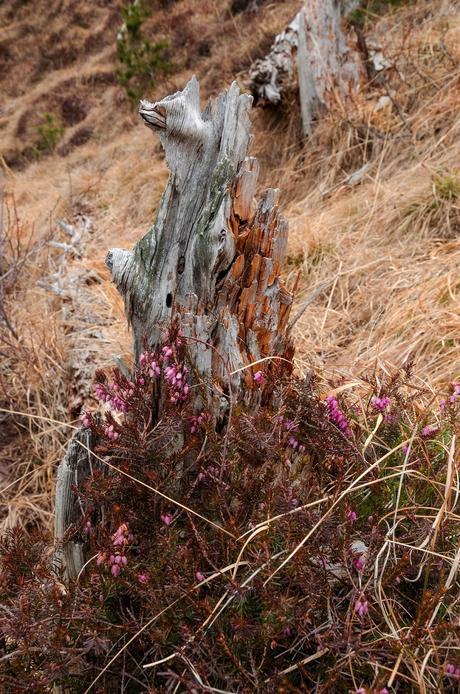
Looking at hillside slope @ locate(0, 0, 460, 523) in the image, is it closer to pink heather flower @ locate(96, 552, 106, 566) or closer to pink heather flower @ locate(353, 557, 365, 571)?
pink heather flower @ locate(96, 552, 106, 566)

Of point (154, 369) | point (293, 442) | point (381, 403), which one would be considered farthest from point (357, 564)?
point (154, 369)

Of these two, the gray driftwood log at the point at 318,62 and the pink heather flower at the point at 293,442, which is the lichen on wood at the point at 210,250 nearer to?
the pink heather flower at the point at 293,442

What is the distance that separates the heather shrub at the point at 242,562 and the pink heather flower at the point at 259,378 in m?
0.07

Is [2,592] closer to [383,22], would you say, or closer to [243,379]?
[243,379]

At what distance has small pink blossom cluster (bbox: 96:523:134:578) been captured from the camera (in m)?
1.57

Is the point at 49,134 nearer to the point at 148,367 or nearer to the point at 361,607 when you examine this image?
the point at 148,367

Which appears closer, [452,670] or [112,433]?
[452,670]

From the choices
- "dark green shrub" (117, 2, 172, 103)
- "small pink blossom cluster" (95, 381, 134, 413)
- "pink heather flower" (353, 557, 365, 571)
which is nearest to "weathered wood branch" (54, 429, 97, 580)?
"small pink blossom cluster" (95, 381, 134, 413)

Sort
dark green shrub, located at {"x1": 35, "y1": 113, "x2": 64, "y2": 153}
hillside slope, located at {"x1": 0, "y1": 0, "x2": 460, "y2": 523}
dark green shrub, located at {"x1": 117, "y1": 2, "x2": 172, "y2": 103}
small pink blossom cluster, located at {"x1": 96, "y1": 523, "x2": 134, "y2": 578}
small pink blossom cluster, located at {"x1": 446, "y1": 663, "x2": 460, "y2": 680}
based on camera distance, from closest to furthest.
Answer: small pink blossom cluster, located at {"x1": 446, "y1": 663, "x2": 460, "y2": 680} < small pink blossom cluster, located at {"x1": 96, "y1": 523, "x2": 134, "y2": 578} < hillside slope, located at {"x1": 0, "y1": 0, "x2": 460, "y2": 523} < dark green shrub, located at {"x1": 117, "y1": 2, "x2": 172, "y2": 103} < dark green shrub, located at {"x1": 35, "y1": 113, "x2": 64, "y2": 153}

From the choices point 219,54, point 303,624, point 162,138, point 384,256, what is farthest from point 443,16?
point 303,624

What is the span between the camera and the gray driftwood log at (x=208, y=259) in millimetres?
1975

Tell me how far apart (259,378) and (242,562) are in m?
0.67

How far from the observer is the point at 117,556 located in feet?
5.20

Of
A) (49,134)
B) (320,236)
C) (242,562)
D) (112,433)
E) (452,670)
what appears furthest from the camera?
(49,134)
